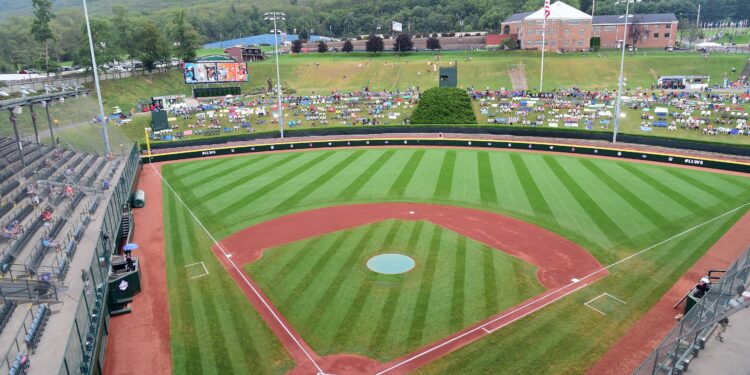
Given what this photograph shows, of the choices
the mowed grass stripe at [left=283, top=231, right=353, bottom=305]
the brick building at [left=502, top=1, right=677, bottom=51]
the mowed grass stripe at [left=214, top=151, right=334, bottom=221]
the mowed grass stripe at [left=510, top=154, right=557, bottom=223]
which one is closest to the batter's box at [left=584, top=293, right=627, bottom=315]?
the mowed grass stripe at [left=510, top=154, right=557, bottom=223]

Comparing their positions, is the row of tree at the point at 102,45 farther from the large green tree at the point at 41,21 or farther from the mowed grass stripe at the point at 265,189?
the mowed grass stripe at the point at 265,189

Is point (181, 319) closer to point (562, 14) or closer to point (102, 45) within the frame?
point (102, 45)

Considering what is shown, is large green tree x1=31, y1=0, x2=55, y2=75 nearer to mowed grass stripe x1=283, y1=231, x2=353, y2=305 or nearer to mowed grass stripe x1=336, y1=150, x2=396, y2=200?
mowed grass stripe x1=336, y1=150, x2=396, y2=200

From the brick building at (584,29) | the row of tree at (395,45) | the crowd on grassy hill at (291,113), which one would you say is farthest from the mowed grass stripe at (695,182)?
the row of tree at (395,45)

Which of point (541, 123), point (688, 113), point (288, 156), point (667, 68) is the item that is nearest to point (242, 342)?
point (288, 156)

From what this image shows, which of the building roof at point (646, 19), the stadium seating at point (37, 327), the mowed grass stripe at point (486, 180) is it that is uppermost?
the building roof at point (646, 19)

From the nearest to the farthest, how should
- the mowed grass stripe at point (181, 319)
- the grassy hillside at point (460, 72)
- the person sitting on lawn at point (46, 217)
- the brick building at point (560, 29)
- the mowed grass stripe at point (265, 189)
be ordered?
the mowed grass stripe at point (181, 319) → the person sitting on lawn at point (46, 217) → the mowed grass stripe at point (265, 189) → the grassy hillside at point (460, 72) → the brick building at point (560, 29)

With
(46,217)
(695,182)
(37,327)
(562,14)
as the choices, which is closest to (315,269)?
(37,327)

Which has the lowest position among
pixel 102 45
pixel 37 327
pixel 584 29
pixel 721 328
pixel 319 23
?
pixel 721 328
